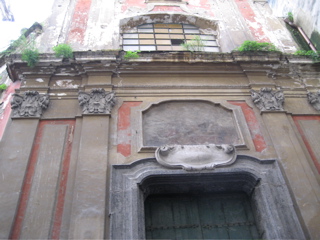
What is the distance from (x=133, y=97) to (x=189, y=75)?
1.32m

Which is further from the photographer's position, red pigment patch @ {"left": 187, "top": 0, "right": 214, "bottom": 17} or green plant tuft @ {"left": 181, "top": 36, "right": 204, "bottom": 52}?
red pigment patch @ {"left": 187, "top": 0, "right": 214, "bottom": 17}

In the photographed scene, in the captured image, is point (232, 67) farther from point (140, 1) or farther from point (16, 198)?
point (16, 198)

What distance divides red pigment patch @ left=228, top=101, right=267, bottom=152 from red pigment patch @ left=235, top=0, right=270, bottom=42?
8.79 feet

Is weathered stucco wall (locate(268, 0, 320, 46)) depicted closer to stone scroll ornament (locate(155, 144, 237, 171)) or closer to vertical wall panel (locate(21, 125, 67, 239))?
stone scroll ornament (locate(155, 144, 237, 171))

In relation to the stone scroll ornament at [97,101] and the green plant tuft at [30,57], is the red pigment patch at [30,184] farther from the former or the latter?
the green plant tuft at [30,57]

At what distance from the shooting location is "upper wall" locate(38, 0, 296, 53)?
7641 millimetres

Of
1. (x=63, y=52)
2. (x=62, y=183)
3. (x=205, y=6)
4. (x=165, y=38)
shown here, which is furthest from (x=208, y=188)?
(x=205, y=6)

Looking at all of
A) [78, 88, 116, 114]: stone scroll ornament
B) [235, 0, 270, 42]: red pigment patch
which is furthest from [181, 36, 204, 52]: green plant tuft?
[78, 88, 116, 114]: stone scroll ornament

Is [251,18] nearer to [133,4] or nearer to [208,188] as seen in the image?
[133,4]

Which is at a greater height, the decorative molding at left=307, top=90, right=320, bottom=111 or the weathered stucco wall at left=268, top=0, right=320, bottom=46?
the weathered stucco wall at left=268, top=0, right=320, bottom=46

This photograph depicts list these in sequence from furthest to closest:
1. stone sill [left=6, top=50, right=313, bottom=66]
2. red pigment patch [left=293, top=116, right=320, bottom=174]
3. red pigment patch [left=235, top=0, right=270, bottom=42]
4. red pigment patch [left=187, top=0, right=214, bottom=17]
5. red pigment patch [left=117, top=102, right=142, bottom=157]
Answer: red pigment patch [left=187, top=0, right=214, bottom=17], red pigment patch [left=235, top=0, right=270, bottom=42], stone sill [left=6, top=50, right=313, bottom=66], red pigment patch [left=293, top=116, right=320, bottom=174], red pigment patch [left=117, top=102, right=142, bottom=157]

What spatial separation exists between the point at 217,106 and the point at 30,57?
3852 mm

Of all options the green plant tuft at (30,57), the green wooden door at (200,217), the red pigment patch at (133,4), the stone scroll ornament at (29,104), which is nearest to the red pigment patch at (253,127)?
the green wooden door at (200,217)

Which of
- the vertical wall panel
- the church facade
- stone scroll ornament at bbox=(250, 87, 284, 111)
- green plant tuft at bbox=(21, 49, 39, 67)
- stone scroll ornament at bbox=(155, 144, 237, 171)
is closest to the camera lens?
the vertical wall panel
